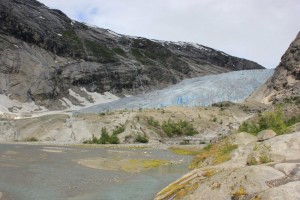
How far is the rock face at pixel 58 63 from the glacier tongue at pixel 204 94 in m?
25.2

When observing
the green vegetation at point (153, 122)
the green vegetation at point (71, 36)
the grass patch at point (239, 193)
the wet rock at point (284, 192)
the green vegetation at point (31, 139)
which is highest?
the green vegetation at point (71, 36)

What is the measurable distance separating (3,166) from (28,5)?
15957 centimetres

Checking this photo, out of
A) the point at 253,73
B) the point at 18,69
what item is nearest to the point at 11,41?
the point at 18,69

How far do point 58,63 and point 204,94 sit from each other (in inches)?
2464

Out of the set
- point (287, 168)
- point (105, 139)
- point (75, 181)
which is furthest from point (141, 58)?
point (287, 168)

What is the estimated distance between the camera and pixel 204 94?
132 m

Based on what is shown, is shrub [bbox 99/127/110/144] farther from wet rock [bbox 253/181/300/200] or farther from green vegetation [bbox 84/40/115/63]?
green vegetation [bbox 84/40/115/63]

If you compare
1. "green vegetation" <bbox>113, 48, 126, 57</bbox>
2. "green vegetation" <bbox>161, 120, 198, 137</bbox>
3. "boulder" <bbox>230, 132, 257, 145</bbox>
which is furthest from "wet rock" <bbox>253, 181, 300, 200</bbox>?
"green vegetation" <bbox>113, 48, 126, 57</bbox>

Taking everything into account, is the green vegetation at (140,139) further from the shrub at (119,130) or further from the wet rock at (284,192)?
the wet rock at (284,192)

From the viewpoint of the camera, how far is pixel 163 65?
194875mm

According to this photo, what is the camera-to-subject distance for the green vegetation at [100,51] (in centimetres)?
17775

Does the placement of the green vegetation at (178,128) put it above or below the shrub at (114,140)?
above

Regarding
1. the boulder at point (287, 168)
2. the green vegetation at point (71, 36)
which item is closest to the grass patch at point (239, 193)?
the boulder at point (287, 168)

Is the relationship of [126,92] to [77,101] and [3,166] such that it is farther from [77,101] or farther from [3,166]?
[3,166]
